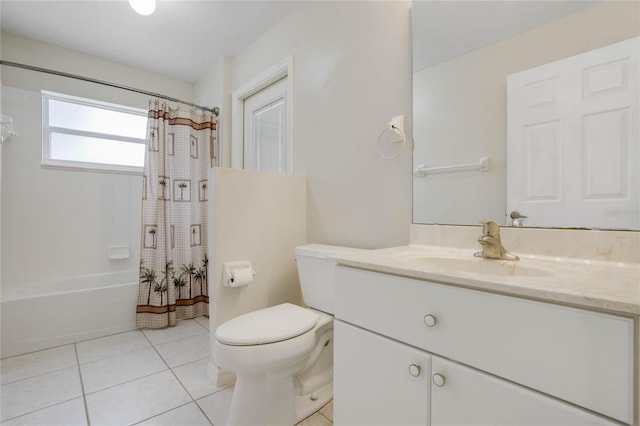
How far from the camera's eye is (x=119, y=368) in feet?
5.81

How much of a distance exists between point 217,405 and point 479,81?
1.91 m

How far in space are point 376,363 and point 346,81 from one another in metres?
1.47

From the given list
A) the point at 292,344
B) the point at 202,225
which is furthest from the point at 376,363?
the point at 202,225

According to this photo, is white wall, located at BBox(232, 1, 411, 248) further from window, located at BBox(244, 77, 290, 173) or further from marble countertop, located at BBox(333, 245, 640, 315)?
marble countertop, located at BBox(333, 245, 640, 315)

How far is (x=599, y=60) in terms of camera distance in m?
0.92

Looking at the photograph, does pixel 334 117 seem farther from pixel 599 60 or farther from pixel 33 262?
pixel 33 262

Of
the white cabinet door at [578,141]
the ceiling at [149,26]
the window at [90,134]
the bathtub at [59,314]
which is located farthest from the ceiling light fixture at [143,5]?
the bathtub at [59,314]

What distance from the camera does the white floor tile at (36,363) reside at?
Result: 169 cm

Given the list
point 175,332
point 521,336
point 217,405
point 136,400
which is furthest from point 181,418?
point 521,336

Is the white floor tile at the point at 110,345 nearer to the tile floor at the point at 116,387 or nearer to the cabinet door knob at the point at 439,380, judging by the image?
the tile floor at the point at 116,387

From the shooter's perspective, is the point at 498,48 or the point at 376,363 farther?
the point at 498,48

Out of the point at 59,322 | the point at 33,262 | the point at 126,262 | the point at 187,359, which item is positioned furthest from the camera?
the point at 126,262

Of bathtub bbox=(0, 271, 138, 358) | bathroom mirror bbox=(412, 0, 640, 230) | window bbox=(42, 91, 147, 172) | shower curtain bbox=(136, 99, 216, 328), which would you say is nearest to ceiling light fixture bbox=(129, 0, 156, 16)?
shower curtain bbox=(136, 99, 216, 328)

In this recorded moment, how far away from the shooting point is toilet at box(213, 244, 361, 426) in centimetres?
117
